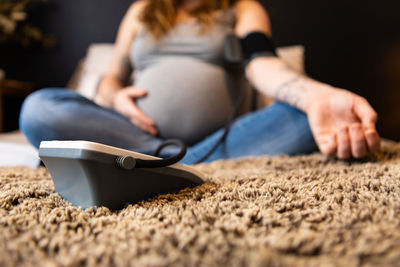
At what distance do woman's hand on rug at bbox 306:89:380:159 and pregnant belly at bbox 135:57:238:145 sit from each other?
319 mm

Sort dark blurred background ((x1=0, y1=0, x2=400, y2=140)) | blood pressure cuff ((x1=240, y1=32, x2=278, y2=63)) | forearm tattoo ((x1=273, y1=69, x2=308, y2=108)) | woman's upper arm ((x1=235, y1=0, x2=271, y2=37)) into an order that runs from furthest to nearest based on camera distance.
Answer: dark blurred background ((x1=0, y1=0, x2=400, y2=140)) → woman's upper arm ((x1=235, y1=0, x2=271, y2=37)) → blood pressure cuff ((x1=240, y1=32, x2=278, y2=63)) → forearm tattoo ((x1=273, y1=69, x2=308, y2=108))

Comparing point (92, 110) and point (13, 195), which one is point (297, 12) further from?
point (13, 195)

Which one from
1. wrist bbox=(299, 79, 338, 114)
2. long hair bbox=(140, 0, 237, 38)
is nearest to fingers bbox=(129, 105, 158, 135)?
long hair bbox=(140, 0, 237, 38)

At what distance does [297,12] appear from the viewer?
4.89ft

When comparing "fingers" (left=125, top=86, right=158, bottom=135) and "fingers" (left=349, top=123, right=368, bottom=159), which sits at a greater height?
"fingers" (left=125, top=86, right=158, bottom=135)

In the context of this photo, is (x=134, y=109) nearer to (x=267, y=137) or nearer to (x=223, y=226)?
(x=267, y=137)

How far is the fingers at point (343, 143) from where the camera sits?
0.50 meters

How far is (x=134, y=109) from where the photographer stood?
0.80 meters

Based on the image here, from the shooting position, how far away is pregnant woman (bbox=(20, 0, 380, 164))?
54 cm

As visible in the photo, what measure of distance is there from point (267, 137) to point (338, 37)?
3.62 feet

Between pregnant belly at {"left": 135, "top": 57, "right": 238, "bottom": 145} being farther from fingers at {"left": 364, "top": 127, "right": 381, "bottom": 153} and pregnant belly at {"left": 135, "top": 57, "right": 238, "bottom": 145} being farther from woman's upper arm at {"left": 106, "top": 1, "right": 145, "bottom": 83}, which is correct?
fingers at {"left": 364, "top": 127, "right": 381, "bottom": 153}

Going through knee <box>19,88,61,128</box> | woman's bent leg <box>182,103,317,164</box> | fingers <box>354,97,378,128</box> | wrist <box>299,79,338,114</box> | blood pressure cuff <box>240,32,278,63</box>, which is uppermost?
blood pressure cuff <box>240,32,278,63</box>

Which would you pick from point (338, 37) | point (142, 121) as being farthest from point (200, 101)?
point (338, 37)

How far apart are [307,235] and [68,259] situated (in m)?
0.18
